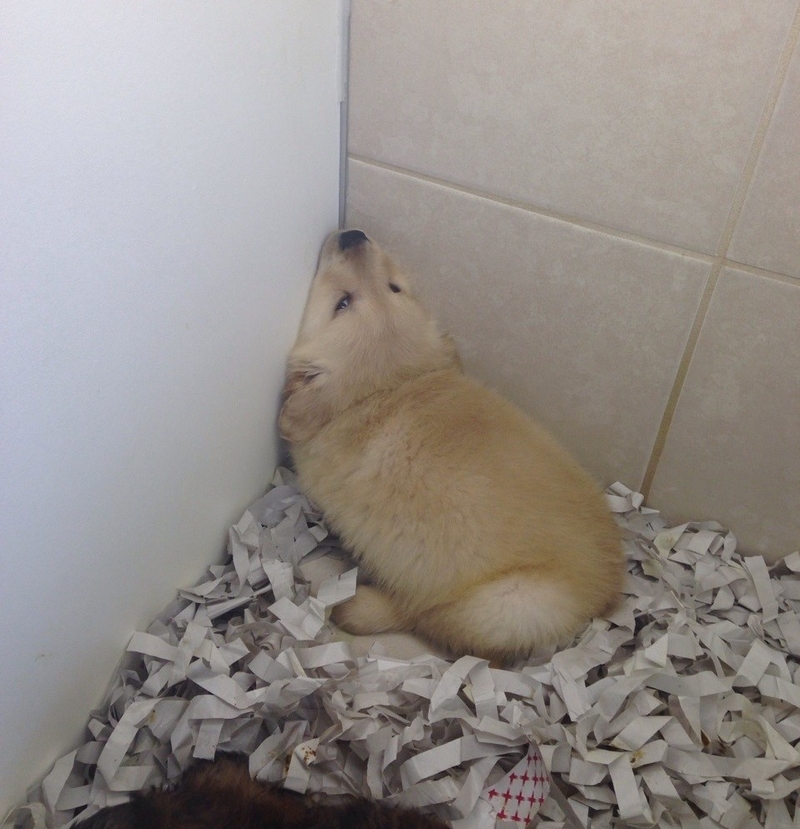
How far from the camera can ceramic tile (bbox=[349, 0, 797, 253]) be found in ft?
3.02

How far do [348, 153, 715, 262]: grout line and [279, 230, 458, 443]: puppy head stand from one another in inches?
4.6

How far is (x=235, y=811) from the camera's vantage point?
79cm

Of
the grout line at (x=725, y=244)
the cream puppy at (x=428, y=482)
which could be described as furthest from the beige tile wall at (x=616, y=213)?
the cream puppy at (x=428, y=482)

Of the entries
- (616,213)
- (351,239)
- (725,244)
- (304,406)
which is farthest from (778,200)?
(304,406)

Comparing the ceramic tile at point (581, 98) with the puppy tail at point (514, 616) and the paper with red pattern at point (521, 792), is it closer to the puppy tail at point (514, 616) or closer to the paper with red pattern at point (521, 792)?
the puppy tail at point (514, 616)

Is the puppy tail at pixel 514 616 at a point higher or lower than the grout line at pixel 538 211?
lower

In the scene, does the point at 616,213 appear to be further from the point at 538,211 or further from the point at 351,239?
the point at 351,239

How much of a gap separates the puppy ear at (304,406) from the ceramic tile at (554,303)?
0.79 feet

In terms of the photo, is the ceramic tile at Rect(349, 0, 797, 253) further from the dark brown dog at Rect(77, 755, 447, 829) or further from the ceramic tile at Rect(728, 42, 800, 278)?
the dark brown dog at Rect(77, 755, 447, 829)

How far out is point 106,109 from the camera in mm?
698

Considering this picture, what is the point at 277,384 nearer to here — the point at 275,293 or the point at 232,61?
the point at 275,293

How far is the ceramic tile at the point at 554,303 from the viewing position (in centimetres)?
110

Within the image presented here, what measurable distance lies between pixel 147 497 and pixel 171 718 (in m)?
0.28

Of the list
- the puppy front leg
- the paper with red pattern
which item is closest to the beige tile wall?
the puppy front leg
